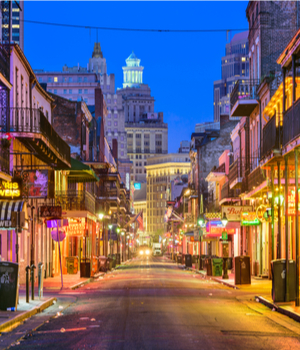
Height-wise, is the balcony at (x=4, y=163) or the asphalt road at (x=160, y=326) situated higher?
the balcony at (x=4, y=163)

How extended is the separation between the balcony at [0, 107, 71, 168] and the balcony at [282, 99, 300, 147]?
9819 mm

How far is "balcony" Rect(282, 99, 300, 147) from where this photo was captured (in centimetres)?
1611

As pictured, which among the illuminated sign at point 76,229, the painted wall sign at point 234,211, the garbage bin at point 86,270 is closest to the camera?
the painted wall sign at point 234,211

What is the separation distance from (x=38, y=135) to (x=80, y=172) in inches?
677

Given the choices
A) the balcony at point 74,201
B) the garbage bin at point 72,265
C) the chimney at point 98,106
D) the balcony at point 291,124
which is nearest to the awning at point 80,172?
the balcony at point 74,201

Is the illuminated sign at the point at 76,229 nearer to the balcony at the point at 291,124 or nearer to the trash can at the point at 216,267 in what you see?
the trash can at the point at 216,267

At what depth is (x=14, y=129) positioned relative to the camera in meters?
24.9

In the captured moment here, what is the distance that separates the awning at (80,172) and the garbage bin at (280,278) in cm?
2156

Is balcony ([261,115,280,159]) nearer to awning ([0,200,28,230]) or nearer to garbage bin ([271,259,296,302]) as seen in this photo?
garbage bin ([271,259,296,302])

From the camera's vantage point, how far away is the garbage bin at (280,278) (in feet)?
→ 57.7

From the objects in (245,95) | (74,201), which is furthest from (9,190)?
(74,201)

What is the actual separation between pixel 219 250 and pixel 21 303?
44.1 metres

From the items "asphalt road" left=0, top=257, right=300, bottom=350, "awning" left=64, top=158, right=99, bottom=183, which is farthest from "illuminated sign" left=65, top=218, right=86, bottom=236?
"asphalt road" left=0, top=257, right=300, bottom=350

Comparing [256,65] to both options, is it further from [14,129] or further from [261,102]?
[14,129]
